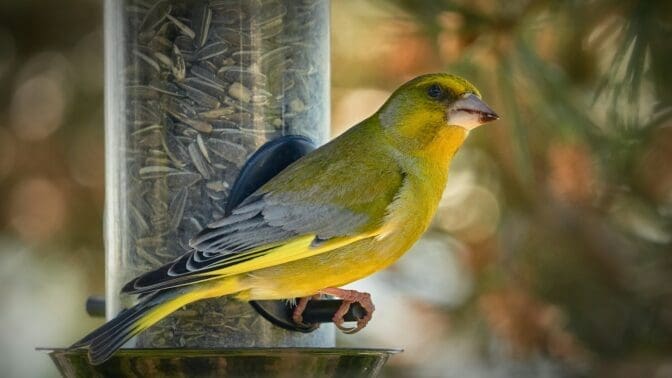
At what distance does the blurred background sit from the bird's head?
458mm

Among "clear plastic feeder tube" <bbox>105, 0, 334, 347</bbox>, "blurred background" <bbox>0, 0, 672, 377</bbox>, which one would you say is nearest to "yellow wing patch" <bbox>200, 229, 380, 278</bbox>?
"clear plastic feeder tube" <bbox>105, 0, 334, 347</bbox>

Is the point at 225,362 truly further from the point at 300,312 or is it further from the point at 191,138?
the point at 191,138

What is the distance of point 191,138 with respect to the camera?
595 cm

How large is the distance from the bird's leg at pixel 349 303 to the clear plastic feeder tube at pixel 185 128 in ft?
0.81

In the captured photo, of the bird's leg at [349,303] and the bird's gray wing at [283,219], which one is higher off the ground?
the bird's gray wing at [283,219]

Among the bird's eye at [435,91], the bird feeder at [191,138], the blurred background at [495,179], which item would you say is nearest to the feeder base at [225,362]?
the bird feeder at [191,138]

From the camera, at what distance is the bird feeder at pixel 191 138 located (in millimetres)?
5922

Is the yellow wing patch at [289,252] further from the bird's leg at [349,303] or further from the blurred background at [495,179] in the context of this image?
the blurred background at [495,179]

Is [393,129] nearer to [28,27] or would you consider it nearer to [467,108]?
[467,108]

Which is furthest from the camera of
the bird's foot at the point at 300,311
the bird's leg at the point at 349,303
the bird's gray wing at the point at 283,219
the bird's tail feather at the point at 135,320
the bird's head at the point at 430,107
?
the bird's head at the point at 430,107

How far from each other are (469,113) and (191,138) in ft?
3.32

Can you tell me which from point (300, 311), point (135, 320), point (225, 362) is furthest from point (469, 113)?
point (135, 320)

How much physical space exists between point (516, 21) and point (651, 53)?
546mm

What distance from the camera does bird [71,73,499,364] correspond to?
548 cm
